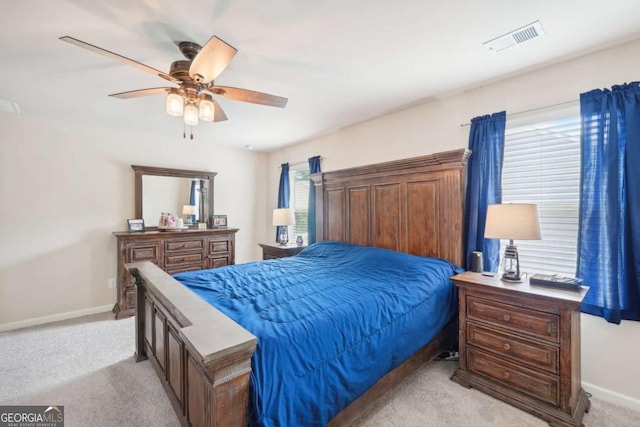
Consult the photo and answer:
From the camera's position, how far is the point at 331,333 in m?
1.52

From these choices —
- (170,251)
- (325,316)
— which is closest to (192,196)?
(170,251)

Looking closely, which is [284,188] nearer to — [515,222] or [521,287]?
[515,222]

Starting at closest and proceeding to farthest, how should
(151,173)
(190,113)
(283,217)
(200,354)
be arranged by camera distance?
(200,354), (190,113), (151,173), (283,217)

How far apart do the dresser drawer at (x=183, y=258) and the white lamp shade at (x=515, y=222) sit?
3864 millimetres

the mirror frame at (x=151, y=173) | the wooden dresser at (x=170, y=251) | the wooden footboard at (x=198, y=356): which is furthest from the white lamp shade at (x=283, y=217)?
the wooden footboard at (x=198, y=356)

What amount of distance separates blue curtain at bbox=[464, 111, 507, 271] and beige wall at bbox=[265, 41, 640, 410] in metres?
0.15

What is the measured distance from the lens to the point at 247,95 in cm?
213

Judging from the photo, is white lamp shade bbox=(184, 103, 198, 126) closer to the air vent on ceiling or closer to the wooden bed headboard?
the wooden bed headboard

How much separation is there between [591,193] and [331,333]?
2186 mm

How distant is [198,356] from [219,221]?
4021 mm

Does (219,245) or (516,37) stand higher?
(516,37)

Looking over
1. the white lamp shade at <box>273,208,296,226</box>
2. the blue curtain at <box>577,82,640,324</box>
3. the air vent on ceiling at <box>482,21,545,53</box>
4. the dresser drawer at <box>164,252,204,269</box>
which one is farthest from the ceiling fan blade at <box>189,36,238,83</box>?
the dresser drawer at <box>164,252,204,269</box>

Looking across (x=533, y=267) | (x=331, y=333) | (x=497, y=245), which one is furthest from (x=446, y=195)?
(x=331, y=333)

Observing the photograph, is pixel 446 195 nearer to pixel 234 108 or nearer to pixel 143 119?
pixel 234 108
